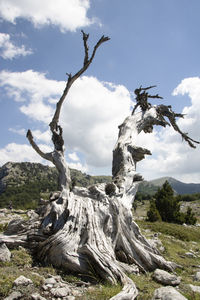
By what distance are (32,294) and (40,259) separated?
71.5 inches

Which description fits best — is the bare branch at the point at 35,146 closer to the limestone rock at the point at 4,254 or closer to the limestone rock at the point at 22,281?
the limestone rock at the point at 4,254

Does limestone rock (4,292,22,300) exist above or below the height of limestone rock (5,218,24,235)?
below

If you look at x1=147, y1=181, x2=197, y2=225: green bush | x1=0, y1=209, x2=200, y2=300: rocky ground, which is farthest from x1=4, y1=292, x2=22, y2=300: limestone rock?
x1=147, y1=181, x2=197, y2=225: green bush

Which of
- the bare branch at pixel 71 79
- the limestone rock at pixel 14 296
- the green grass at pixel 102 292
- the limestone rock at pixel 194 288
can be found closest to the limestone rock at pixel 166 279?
the limestone rock at pixel 194 288

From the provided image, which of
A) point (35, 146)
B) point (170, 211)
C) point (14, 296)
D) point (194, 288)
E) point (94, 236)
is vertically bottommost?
point (170, 211)

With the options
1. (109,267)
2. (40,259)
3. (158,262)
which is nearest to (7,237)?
(40,259)

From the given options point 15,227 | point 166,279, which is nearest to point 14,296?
Result: point 15,227

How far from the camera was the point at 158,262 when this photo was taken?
6.09 m

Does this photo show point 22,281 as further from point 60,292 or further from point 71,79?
point 71,79

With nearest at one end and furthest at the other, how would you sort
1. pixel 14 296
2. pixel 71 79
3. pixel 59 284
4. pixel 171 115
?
pixel 14 296 < pixel 59 284 < pixel 71 79 < pixel 171 115

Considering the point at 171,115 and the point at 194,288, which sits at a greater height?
the point at 171,115

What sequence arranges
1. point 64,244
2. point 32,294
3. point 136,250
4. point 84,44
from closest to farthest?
point 32,294 < point 64,244 < point 136,250 < point 84,44

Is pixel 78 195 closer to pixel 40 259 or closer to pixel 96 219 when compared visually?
pixel 96 219

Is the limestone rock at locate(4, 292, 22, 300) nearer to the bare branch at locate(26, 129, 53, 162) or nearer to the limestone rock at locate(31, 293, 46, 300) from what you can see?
the limestone rock at locate(31, 293, 46, 300)
